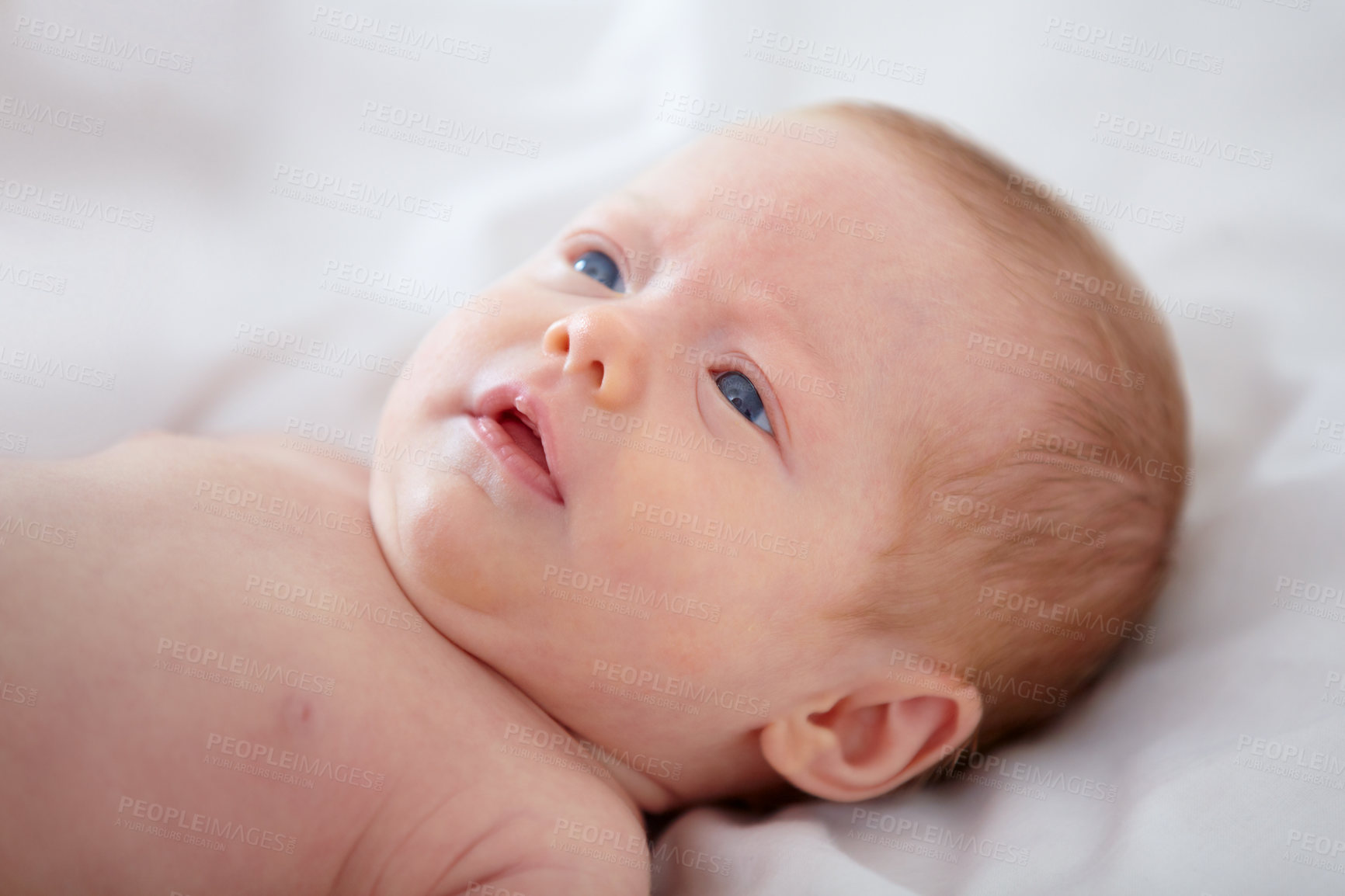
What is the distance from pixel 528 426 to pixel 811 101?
4.53 ft

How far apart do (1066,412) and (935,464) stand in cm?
22

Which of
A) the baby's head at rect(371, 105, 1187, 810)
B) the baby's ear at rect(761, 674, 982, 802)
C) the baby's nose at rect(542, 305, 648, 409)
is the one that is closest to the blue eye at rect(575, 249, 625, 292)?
the baby's head at rect(371, 105, 1187, 810)

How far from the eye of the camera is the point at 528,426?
1.42 metres

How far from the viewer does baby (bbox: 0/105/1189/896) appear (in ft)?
3.95

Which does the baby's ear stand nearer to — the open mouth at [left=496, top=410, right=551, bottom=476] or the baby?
the baby

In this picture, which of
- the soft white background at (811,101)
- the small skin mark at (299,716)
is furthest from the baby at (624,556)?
the soft white background at (811,101)

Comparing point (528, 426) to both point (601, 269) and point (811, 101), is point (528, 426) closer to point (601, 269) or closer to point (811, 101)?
point (601, 269)

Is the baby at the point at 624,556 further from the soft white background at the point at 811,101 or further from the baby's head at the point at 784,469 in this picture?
the soft white background at the point at 811,101

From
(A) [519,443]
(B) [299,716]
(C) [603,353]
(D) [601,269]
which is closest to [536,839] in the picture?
(B) [299,716]

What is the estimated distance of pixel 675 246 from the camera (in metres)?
1.51

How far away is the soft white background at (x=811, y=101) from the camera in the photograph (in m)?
1.44

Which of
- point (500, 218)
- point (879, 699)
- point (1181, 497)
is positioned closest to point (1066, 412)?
point (1181, 497)

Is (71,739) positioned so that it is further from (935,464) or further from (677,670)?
(935,464)

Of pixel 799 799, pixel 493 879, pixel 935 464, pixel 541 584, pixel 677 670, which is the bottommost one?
pixel 799 799
